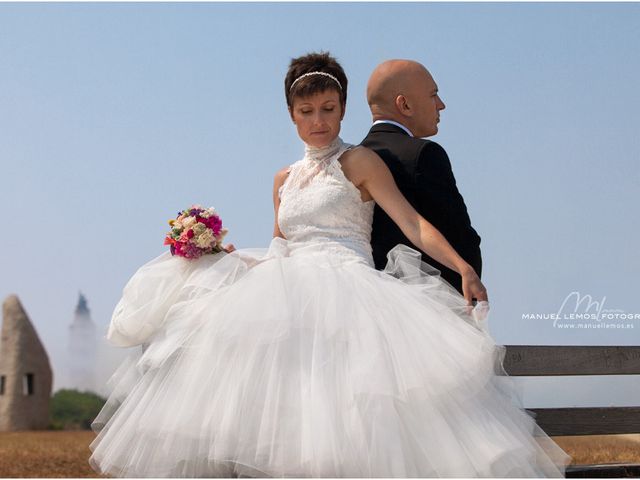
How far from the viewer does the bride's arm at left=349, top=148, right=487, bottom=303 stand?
12.5 ft

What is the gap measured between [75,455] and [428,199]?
8.07 m

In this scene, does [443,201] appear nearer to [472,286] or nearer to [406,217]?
[406,217]

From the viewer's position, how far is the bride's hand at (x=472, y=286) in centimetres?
381

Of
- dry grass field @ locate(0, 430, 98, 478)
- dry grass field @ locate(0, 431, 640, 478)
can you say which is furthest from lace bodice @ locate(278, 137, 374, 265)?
dry grass field @ locate(0, 430, 98, 478)

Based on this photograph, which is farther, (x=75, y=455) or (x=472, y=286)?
(x=75, y=455)

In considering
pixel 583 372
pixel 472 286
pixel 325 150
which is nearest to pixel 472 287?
pixel 472 286

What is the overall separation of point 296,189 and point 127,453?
1.58 metres

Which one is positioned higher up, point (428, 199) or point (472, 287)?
point (428, 199)

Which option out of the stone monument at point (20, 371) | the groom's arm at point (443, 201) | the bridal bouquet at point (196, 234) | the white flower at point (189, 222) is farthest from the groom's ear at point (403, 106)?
the stone monument at point (20, 371)

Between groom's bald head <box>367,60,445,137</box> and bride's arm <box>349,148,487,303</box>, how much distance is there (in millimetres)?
625

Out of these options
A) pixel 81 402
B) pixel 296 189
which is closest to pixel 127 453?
pixel 296 189

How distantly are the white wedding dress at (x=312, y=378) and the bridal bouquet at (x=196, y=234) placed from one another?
0.32 ft

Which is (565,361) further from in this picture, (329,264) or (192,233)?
(192,233)

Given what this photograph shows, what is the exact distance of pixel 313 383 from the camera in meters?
3.40
